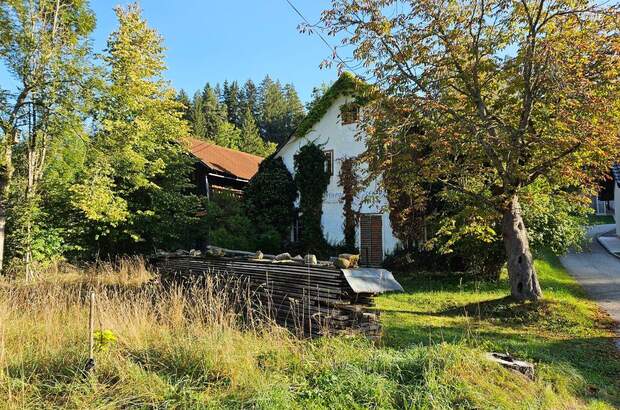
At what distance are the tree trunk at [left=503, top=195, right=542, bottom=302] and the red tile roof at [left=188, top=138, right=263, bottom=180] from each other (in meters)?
17.9

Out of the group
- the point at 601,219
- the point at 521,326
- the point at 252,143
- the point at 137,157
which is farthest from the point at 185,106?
the point at 601,219

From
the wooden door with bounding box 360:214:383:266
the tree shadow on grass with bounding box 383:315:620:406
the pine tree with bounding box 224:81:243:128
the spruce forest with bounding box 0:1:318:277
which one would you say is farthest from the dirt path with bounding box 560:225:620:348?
the pine tree with bounding box 224:81:243:128

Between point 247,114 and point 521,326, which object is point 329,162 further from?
point 247,114

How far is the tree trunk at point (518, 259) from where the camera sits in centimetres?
1061

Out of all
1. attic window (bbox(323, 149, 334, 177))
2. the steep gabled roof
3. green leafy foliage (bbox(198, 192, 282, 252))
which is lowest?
green leafy foliage (bbox(198, 192, 282, 252))

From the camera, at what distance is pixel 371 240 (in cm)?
2094

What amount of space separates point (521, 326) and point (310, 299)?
5.18 m

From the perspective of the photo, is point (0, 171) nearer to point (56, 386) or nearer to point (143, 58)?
point (143, 58)

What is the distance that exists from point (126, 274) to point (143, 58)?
10854 millimetres

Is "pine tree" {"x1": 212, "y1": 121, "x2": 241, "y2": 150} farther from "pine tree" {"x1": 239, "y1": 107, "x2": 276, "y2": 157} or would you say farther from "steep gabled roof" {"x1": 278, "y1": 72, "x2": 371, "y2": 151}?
"steep gabled roof" {"x1": 278, "y1": 72, "x2": 371, "y2": 151}

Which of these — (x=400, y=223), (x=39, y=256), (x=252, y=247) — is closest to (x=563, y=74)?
(x=400, y=223)

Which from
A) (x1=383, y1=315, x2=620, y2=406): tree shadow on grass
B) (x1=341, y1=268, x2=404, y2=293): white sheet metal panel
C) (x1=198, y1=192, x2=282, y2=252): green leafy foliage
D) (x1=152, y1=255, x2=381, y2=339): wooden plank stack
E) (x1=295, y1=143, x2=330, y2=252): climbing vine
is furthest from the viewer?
(x1=295, y1=143, x2=330, y2=252): climbing vine

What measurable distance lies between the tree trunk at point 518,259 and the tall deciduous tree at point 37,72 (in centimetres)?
1273

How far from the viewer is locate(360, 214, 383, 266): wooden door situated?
20.6 m
